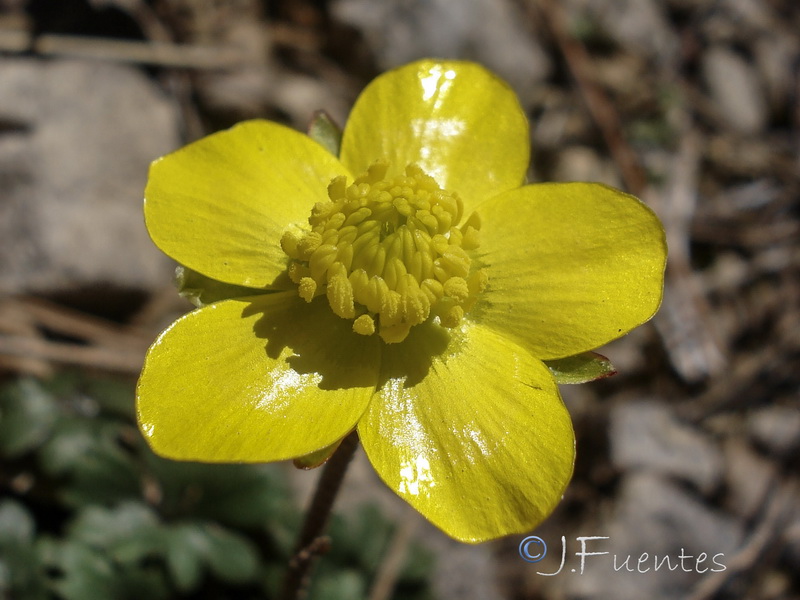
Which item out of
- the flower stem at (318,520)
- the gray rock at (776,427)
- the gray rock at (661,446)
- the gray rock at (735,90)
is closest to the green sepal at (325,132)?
the flower stem at (318,520)

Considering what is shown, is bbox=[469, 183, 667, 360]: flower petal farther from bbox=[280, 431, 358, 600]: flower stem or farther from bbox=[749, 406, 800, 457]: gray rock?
bbox=[749, 406, 800, 457]: gray rock

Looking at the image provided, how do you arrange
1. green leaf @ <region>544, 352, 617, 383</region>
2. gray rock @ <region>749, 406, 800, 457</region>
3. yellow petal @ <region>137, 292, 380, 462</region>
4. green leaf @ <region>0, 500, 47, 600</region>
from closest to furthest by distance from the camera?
yellow petal @ <region>137, 292, 380, 462</region>, green leaf @ <region>544, 352, 617, 383</region>, green leaf @ <region>0, 500, 47, 600</region>, gray rock @ <region>749, 406, 800, 457</region>

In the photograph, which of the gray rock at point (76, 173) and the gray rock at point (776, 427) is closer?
the gray rock at point (76, 173)

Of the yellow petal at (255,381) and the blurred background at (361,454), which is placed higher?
the yellow petal at (255,381)

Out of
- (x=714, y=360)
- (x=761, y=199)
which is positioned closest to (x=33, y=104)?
(x=714, y=360)

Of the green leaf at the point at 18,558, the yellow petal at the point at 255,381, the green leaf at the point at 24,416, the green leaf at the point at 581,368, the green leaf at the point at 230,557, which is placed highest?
the green leaf at the point at 581,368

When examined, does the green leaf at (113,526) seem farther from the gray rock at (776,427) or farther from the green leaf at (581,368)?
the gray rock at (776,427)

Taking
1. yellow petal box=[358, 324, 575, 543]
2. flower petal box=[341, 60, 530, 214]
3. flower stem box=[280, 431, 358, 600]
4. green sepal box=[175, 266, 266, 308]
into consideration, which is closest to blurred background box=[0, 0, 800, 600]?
flower stem box=[280, 431, 358, 600]
